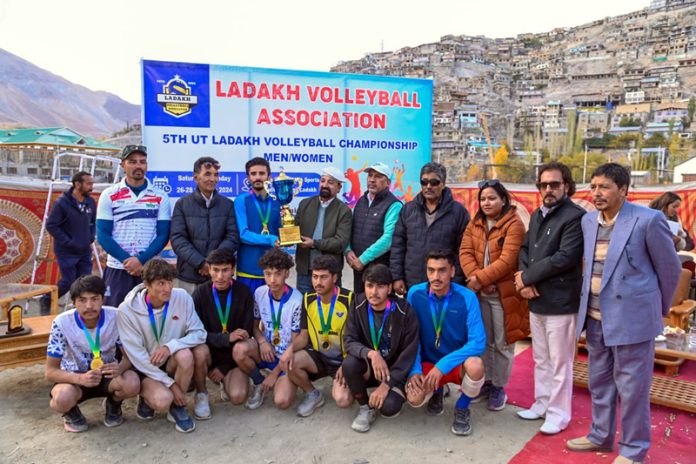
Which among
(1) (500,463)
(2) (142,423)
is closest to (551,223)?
(1) (500,463)

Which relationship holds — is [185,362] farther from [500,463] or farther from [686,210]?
[686,210]

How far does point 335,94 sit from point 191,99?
1.89 metres

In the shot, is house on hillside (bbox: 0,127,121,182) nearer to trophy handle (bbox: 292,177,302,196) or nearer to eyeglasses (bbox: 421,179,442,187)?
trophy handle (bbox: 292,177,302,196)

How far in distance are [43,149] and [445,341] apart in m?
9.26

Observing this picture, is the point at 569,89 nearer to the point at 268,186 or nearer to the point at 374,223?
the point at 374,223

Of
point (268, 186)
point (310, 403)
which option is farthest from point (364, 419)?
point (268, 186)

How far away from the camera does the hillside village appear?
311ft

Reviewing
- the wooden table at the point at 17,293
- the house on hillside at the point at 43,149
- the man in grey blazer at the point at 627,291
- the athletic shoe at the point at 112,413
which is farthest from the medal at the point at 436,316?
the house on hillside at the point at 43,149

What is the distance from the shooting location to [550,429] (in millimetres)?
3328

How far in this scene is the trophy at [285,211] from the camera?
13.6ft

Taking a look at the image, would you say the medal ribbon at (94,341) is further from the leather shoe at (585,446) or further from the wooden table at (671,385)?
the wooden table at (671,385)

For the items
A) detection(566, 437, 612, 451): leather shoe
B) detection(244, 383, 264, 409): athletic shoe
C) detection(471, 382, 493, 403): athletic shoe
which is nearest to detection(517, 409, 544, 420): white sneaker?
detection(471, 382, 493, 403): athletic shoe

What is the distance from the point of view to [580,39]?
159 meters

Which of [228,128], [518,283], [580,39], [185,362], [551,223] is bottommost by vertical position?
[185,362]
